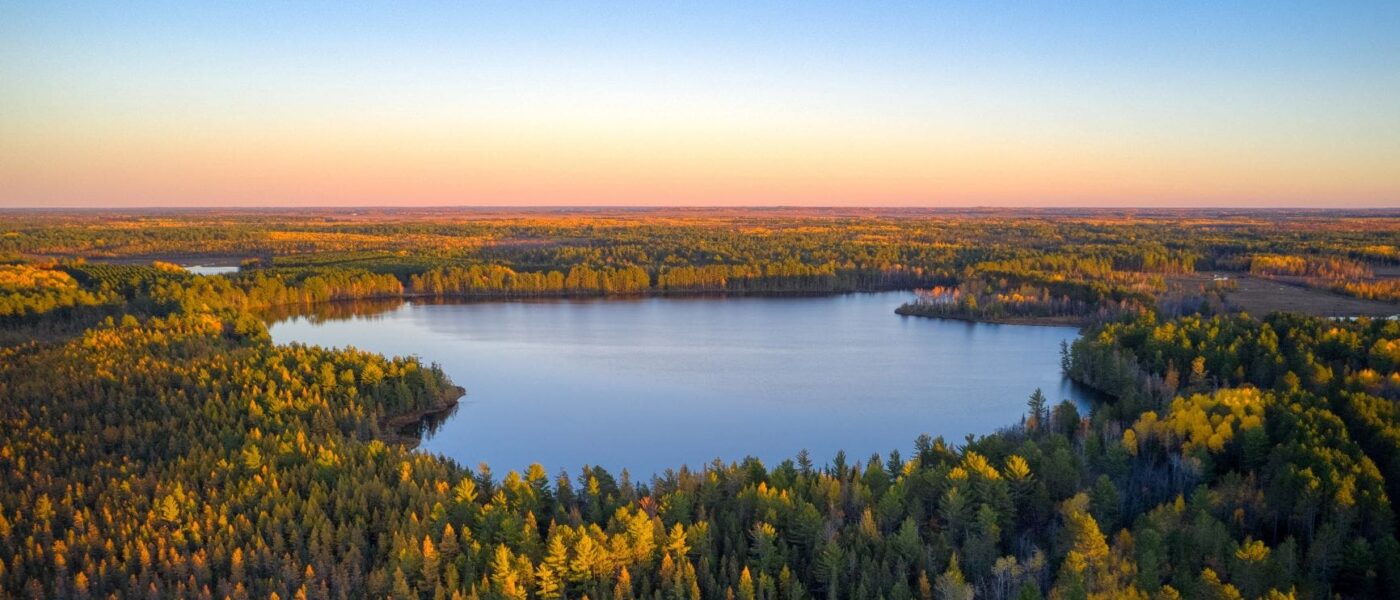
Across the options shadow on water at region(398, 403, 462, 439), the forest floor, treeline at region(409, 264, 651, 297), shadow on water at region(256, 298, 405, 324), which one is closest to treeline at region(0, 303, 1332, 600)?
shadow on water at region(398, 403, 462, 439)

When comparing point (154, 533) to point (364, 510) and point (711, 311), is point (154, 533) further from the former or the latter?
point (711, 311)

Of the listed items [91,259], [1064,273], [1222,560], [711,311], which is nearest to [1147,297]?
[1064,273]

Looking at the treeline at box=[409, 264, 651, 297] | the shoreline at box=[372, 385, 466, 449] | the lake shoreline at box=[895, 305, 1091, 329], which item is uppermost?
the treeline at box=[409, 264, 651, 297]

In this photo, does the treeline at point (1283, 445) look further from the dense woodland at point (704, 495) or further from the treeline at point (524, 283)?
the treeline at point (524, 283)

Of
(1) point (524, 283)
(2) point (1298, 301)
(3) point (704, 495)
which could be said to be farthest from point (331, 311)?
(2) point (1298, 301)

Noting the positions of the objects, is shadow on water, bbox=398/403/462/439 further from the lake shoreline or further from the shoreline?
the lake shoreline

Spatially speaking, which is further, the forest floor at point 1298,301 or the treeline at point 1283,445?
the forest floor at point 1298,301

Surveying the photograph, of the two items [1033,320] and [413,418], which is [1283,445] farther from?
[1033,320]

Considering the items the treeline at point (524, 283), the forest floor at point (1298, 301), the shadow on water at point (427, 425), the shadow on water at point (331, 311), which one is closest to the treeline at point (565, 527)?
the shadow on water at point (427, 425)

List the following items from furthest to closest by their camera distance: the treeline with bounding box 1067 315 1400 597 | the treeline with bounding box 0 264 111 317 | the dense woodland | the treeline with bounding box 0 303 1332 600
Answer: the treeline with bounding box 0 264 111 317 < the treeline with bounding box 1067 315 1400 597 < the dense woodland < the treeline with bounding box 0 303 1332 600
